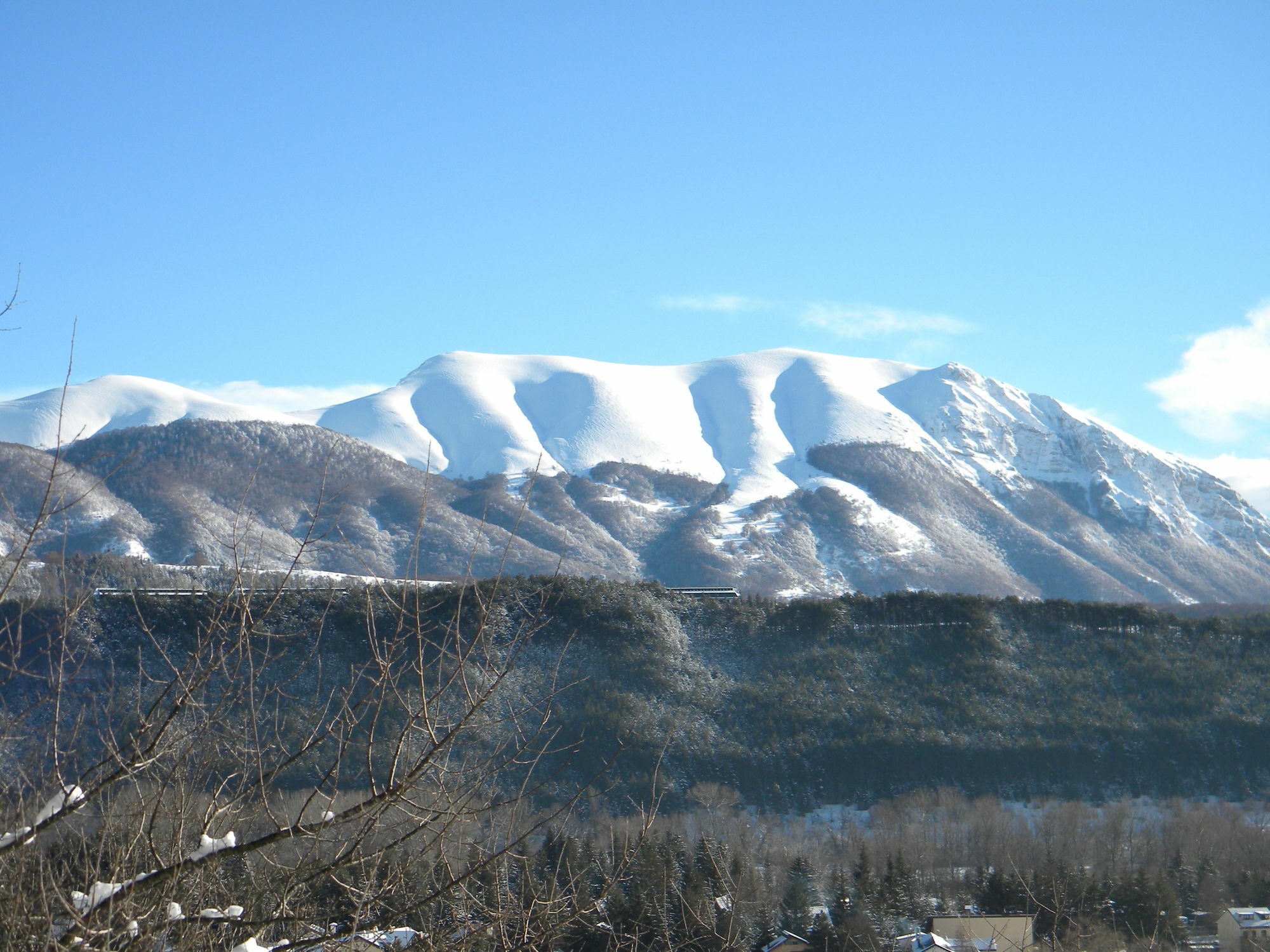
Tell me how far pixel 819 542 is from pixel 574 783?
400 feet

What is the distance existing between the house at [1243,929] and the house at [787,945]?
28.7 feet

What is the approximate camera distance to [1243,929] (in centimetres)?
2478

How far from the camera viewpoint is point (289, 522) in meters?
122

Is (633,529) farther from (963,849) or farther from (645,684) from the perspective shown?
(963,849)

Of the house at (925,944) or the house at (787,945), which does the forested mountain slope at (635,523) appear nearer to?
the house at (787,945)

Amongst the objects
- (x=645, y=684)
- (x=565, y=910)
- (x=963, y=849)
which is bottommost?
(x=963, y=849)

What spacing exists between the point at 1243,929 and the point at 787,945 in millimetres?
9722

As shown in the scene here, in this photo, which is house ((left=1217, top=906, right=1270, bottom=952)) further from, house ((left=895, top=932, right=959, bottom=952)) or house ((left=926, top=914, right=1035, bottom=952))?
house ((left=895, top=932, right=959, bottom=952))

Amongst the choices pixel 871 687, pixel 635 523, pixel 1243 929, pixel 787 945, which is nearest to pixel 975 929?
pixel 787 945

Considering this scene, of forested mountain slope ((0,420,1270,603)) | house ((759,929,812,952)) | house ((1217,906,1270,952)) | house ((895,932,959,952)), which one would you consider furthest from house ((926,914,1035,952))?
forested mountain slope ((0,420,1270,603))

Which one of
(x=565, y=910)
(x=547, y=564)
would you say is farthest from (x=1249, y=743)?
(x=547, y=564)

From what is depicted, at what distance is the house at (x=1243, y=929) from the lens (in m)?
23.8

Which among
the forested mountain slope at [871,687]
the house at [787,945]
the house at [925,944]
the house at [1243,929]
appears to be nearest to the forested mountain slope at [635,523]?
the forested mountain slope at [871,687]

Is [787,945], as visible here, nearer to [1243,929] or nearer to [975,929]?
[975,929]
